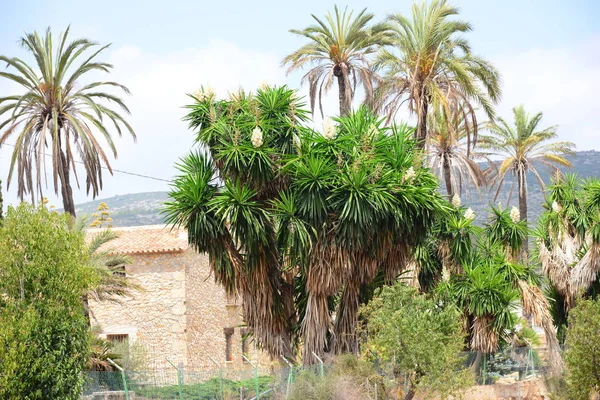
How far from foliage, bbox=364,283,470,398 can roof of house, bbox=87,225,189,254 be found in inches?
572

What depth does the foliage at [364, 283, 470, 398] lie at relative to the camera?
21.1m

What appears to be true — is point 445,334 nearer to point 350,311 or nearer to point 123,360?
point 350,311

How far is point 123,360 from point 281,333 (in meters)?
4.91

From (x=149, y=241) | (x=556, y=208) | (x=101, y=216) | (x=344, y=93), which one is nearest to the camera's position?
(x=556, y=208)

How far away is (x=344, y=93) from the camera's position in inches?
1294

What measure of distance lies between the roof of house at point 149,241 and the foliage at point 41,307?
17040mm

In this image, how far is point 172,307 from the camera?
35344mm

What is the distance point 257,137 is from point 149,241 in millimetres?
13123

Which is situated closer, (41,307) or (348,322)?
(41,307)

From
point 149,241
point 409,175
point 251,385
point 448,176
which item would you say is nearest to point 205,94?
point 409,175

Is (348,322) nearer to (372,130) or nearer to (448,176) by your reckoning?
(372,130)

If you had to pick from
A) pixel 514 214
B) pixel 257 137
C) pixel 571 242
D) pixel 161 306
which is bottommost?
pixel 161 306

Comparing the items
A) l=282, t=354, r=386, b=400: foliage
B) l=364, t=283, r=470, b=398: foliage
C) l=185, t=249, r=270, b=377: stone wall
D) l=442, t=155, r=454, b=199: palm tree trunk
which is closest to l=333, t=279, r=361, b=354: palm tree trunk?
l=282, t=354, r=386, b=400: foliage

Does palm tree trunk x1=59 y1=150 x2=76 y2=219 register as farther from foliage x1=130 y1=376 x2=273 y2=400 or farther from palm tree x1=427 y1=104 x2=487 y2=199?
palm tree x1=427 y1=104 x2=487 y2=199
